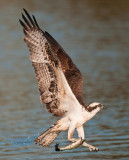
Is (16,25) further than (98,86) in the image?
Yes

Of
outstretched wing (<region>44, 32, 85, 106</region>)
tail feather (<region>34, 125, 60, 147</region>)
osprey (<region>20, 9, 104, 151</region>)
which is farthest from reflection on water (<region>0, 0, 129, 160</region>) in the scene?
outstretched wing (<region>44, 32, 85, 106</region>)

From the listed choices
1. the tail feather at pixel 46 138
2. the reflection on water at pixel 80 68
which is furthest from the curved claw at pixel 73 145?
the tail feather at pixel 46 138

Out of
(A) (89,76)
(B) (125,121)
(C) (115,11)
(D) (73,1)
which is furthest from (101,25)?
(B) (125,121)

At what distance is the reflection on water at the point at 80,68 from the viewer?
9047 millimetres

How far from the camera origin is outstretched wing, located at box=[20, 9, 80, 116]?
26.0 ft

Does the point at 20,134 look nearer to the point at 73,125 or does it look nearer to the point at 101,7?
the point at 73,125

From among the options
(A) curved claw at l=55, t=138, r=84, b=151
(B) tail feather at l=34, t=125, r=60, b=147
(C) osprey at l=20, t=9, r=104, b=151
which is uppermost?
(C) osprey at l=20, t=9, r=104, b=151

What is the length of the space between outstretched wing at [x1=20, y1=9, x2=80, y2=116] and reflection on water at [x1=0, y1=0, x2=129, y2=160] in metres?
0.80

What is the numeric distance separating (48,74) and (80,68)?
7004 mm

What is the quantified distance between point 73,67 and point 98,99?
2.87 m

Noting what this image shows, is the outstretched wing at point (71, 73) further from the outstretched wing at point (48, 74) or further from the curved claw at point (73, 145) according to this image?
the curved claw at point (73, 145)

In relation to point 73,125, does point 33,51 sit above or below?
above

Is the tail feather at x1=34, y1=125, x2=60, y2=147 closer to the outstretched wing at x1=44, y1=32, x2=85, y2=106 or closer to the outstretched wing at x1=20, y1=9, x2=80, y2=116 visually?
the outstretched wing at x1=20, y1=9, x2=80, y2=116

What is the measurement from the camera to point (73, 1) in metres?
24.3
